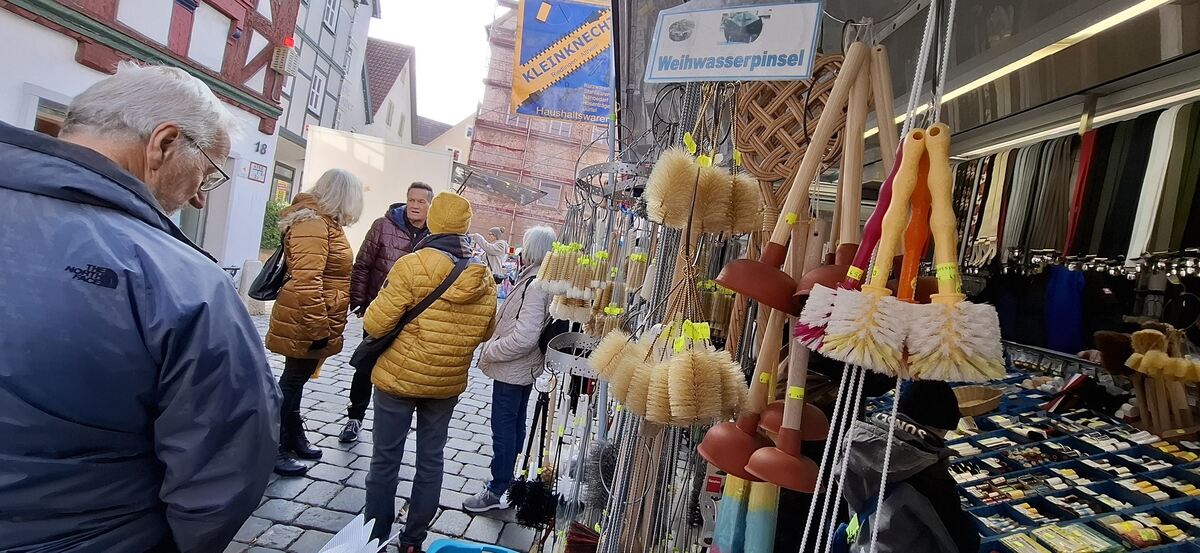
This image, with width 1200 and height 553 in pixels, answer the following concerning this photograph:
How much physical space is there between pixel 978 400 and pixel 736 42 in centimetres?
242

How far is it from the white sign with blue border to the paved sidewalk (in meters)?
2.59

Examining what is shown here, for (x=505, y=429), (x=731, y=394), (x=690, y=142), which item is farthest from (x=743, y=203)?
(x=505, y=429)

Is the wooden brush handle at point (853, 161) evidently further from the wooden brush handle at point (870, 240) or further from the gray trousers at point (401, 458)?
the gray trousers at point (401, 458)

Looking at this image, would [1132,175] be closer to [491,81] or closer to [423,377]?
[423,377]

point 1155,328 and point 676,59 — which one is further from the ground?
point 676,59

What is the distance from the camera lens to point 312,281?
3.23 metres

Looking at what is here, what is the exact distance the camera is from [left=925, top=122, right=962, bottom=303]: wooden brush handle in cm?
78

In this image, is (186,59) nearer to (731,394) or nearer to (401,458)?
(401,458)

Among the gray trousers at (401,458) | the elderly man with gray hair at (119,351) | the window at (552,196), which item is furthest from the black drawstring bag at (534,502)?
the window at (552,196)

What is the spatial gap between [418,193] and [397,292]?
1709 millimetres

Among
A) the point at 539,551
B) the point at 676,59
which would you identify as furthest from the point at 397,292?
the point at 676,59

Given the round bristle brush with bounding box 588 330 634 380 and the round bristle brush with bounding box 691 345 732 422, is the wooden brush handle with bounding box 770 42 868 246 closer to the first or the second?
the round bristle brush with bounding box 691 345 732 422

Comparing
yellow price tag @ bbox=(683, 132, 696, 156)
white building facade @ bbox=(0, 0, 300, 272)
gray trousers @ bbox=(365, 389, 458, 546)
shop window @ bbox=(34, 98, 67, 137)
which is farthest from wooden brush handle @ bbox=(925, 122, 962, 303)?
Result: shop window @ bbox=(34, 98, 67, 137)

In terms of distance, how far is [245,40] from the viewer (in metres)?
7.92
